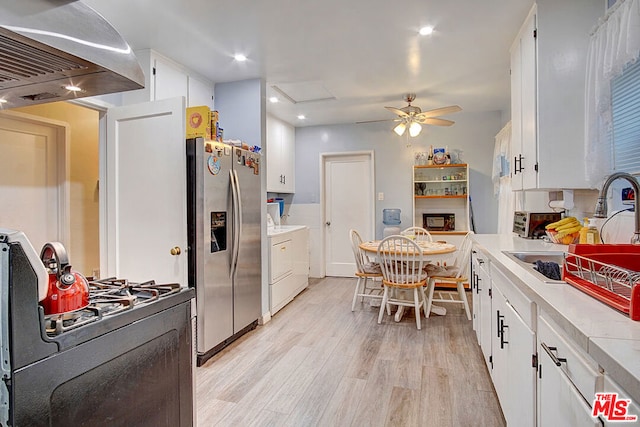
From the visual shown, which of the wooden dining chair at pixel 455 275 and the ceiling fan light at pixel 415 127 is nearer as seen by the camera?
the wooden dining chair at pixel 455 275

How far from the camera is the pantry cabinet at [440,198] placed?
497 cm

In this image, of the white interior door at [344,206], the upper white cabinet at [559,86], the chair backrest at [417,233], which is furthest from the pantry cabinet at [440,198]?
the upper white cabinet at [559,86]

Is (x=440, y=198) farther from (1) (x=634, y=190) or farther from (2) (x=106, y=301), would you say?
(2) (x=106, y=301)

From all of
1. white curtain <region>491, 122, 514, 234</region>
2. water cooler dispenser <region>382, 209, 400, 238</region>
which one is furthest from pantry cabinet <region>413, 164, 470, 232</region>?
white curtain <region>491, 122, 514, 234</region>

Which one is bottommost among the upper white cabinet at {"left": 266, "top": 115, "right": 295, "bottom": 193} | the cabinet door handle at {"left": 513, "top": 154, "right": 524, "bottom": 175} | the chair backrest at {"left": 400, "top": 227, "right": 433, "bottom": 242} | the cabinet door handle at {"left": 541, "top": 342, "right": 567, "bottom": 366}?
the cabinet door handle at {"left": 541, "top": 342, "right": 567, "bottom": 366}

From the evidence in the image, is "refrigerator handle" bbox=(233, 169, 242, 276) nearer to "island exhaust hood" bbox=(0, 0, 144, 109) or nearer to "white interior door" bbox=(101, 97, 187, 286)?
"white interior door" bbox=(101, 97, 187, 286)

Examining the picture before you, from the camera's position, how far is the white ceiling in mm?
2248

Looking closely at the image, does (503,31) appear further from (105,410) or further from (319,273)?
(319,273)

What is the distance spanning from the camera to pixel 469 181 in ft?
16.3

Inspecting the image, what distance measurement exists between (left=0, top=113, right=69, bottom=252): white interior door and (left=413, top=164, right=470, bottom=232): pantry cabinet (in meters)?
4.24

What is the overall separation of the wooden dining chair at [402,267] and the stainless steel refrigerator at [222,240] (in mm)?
1260

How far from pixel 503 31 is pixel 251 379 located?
3.14 metres

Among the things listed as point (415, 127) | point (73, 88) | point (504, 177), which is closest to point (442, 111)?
point (415, 127)

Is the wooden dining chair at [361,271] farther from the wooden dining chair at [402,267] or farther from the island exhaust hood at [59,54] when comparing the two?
the island exhaust hood at [59,54]
